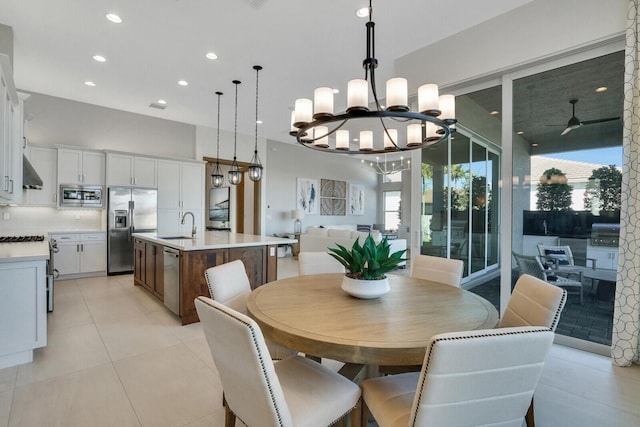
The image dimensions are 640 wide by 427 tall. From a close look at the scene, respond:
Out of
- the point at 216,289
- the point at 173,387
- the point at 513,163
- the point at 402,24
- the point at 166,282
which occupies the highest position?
the point at 402,24

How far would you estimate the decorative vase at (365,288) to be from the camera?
167 centimetres

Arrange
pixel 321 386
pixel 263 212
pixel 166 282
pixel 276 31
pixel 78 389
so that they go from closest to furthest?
pixel 321 386, pixel 78 389, pixel 276 31, pixel 166 282, pixel 263 212

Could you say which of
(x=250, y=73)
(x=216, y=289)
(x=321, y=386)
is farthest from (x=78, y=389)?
(x=250, y=73)

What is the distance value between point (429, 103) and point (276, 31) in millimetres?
2284

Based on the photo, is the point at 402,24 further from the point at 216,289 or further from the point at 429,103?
the point at 216,289

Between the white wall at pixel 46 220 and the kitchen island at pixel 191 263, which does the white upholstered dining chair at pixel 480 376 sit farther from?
the white wall at pixel 46 220

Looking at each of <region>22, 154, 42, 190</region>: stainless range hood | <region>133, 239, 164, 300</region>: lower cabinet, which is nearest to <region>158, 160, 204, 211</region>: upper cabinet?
<region>133, 239, 164, 300</region>: lower cabinet

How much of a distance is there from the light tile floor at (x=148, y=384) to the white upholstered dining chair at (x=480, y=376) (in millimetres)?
1266

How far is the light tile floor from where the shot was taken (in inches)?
73.4

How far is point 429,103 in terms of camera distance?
1943mm

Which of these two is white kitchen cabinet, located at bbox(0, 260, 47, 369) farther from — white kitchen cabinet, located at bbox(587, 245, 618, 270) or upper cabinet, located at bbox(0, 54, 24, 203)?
white kitchen cabinet, located at bbox(587, 245, 618, 270)

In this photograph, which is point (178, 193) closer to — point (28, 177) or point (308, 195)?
point (28, 177)

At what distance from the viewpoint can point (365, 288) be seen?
5.49 feet

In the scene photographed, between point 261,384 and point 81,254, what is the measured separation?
231 inches
